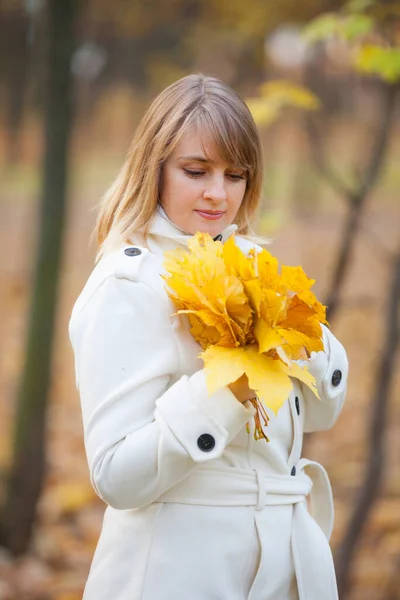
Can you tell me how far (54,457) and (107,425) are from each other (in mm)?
4879

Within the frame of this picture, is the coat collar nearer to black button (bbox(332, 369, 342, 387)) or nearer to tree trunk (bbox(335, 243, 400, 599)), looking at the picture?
black button (bbox(332, 369, 342, 387))

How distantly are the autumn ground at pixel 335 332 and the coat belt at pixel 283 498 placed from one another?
2213 mm

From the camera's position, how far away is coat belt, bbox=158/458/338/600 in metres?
1.89

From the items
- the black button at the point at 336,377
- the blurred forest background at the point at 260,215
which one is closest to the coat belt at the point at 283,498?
the black button at the point at 336,377

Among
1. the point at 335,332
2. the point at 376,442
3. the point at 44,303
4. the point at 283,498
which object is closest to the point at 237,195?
the point at 283,498

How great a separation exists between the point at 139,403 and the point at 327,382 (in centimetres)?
53

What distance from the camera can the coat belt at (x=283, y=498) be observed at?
6.20ft

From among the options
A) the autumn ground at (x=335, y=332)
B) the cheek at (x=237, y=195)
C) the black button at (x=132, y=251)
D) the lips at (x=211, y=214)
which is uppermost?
the cheek at (x=237, y=195)

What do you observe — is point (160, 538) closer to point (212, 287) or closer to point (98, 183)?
point (212, 287)

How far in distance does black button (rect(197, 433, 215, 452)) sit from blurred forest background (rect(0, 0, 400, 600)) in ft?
6.71

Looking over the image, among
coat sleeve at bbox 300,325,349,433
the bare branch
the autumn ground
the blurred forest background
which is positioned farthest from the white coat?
the bare branch

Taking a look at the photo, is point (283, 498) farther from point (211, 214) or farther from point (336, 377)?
point (211, 214)

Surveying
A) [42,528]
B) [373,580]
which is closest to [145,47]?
[42,528]

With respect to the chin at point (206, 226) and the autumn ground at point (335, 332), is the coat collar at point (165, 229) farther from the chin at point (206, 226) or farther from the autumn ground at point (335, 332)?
the autumn ground at point (335, 332)
